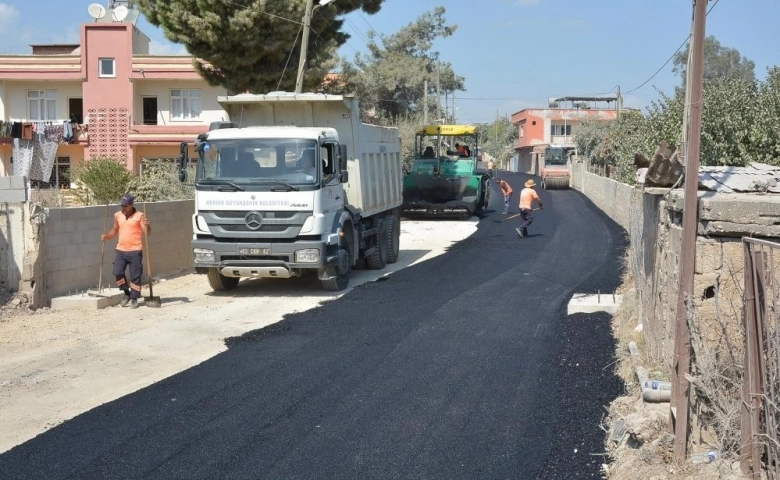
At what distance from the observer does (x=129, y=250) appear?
11.9m

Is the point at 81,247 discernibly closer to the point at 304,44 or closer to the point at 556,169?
the point at 304,44

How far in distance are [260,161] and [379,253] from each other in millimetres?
4267

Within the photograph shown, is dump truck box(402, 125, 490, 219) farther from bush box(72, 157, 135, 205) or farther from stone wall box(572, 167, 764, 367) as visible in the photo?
stone wall box(572, 167, 764, 367)

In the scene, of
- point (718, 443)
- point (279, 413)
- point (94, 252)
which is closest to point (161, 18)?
point (94, 252)

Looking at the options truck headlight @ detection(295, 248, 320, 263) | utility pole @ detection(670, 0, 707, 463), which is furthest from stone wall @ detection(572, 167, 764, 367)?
truck headlight @ detection(295, 248, 320, 263)

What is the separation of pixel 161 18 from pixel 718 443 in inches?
777

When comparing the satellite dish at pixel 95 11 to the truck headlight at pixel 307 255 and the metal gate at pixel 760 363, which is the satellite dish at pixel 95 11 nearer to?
the truck headlight at pixel 307 255

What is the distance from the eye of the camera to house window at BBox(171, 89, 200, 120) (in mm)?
37969

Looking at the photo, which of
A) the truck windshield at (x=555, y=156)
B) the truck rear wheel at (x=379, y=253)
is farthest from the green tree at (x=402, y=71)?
the truck rear wheel at (x=379, y=253)

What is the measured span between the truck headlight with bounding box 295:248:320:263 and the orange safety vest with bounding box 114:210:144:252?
2.23 m

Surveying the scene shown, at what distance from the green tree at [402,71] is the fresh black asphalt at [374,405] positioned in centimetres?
4071

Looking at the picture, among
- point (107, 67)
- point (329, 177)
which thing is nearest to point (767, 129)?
point (329, 177)

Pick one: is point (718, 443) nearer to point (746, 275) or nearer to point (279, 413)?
point (746, 275)

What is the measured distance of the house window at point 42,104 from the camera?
126 feet
